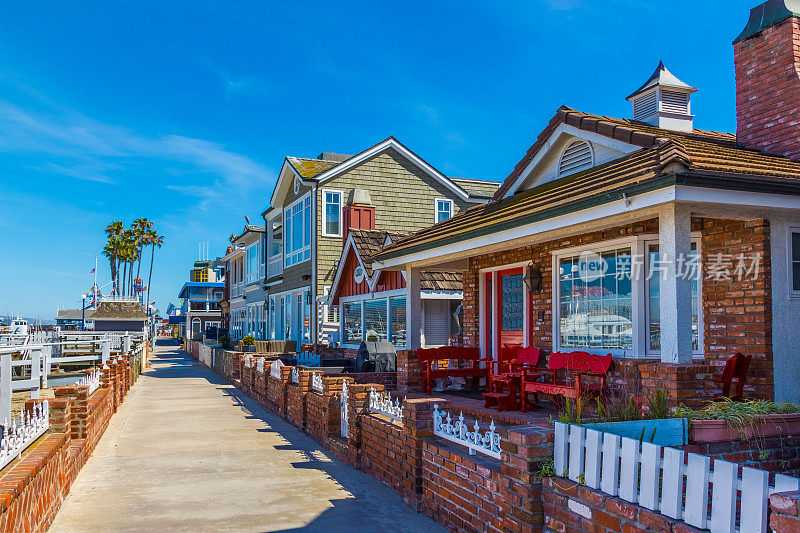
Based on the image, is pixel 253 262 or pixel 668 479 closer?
pixel 668 479

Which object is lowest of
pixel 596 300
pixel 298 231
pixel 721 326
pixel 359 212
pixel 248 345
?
pixel 248 345

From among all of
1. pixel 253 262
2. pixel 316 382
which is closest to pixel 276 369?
pixel 316 382

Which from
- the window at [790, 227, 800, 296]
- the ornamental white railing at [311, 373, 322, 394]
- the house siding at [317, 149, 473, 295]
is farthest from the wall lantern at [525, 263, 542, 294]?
the house siding at [317, 149, 473, 295]

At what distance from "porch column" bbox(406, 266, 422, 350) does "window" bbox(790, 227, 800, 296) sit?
6.31 metres

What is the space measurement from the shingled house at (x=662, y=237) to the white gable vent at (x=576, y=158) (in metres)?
0.02

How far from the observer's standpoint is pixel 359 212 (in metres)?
22.4

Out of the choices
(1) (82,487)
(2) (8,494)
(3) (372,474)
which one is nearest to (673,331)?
(3) (372,474)

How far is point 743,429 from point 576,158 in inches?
221

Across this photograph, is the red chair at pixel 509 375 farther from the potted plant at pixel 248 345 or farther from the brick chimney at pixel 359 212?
the potted plant at pixel 248 345

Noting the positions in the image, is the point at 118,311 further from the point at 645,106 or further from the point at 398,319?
the point at 645,106

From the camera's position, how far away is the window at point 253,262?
3415cm

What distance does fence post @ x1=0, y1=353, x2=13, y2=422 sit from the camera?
5.93m

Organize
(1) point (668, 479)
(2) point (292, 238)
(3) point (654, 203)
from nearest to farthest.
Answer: (1) point (668, 479), (3) point (654, 203), (2) point (292, 238)

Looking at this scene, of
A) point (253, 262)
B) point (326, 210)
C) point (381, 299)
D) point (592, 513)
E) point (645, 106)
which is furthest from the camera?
point (253, 262)
